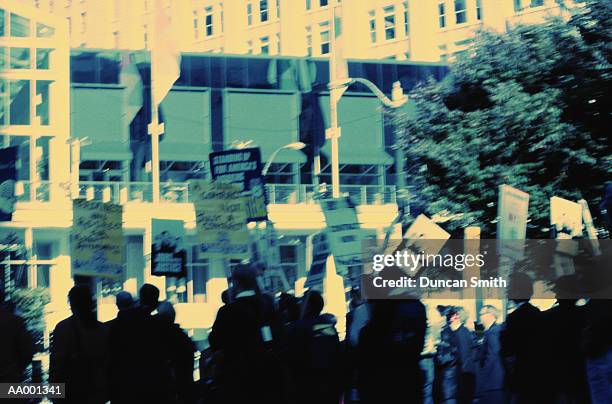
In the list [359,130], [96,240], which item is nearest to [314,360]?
[96,240]

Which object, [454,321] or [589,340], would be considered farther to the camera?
[454,321]

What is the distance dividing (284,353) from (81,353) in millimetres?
1487

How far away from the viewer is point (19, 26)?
18.7 m

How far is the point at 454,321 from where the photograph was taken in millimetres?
12422

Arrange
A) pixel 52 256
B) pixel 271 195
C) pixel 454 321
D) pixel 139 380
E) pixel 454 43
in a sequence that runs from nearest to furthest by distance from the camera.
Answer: pixel 139 380, pixel 454 321, pixel 52 256, pixel 454 43, pixel 271 195

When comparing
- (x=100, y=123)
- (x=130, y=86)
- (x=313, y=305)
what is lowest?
(x=313, y=305)

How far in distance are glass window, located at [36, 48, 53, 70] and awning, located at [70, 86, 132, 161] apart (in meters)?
16.5

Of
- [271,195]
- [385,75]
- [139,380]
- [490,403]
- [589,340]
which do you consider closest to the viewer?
[589,340]

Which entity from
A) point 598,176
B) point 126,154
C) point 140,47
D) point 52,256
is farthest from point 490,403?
point 126,154

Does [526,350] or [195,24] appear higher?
[195,24]

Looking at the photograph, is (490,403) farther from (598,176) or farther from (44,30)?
(44,30)

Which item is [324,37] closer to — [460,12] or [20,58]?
[460,12]

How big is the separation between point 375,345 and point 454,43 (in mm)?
26854

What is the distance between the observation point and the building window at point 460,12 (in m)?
31.8
